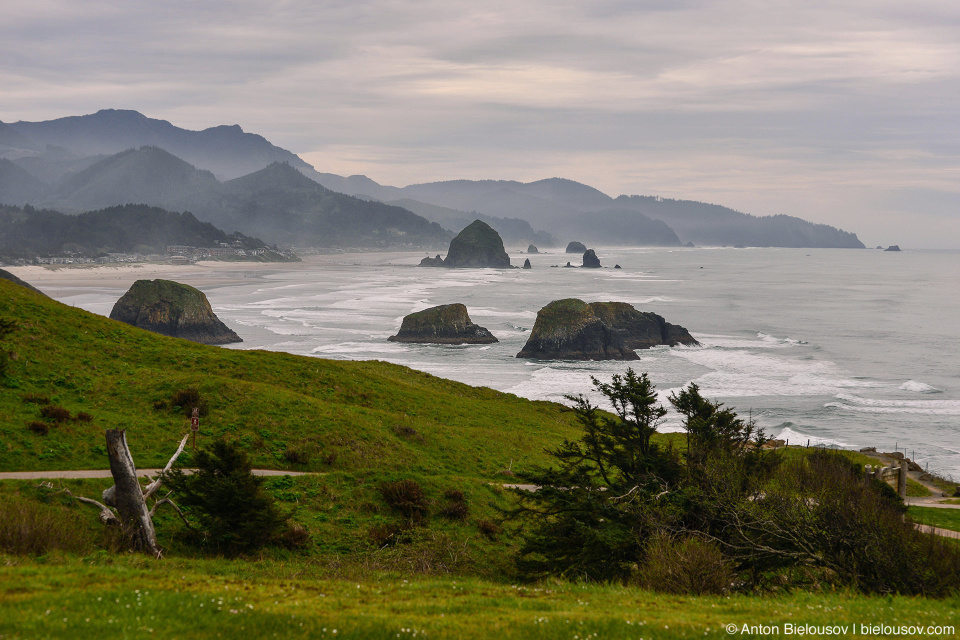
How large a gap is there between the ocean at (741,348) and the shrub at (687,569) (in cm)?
3239

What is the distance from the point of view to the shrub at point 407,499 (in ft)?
66.8

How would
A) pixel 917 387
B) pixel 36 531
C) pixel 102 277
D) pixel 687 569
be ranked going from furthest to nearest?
pixel 102 277
pixel 917 387
pixel 687 569
pixel 36 531

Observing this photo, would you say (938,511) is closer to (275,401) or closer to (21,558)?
(275,401)

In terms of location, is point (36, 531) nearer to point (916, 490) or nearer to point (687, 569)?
point (687, 569)

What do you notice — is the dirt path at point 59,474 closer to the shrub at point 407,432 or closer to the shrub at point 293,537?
the shrub at point 293,537

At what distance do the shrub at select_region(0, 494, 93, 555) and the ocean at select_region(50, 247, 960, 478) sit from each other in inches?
1549

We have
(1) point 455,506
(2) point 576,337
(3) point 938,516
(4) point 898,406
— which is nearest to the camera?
(1) point 455,506

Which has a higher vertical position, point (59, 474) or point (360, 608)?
point (360, 608)

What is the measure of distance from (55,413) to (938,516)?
36121mm

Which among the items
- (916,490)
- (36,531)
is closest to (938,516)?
(916,490)

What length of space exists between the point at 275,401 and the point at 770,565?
65.6ft

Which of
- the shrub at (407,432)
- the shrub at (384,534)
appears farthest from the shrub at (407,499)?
the shrub at (407,432)

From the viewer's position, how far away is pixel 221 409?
25641 millimetres

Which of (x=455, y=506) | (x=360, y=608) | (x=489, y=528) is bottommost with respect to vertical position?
(x=489, y=528)
